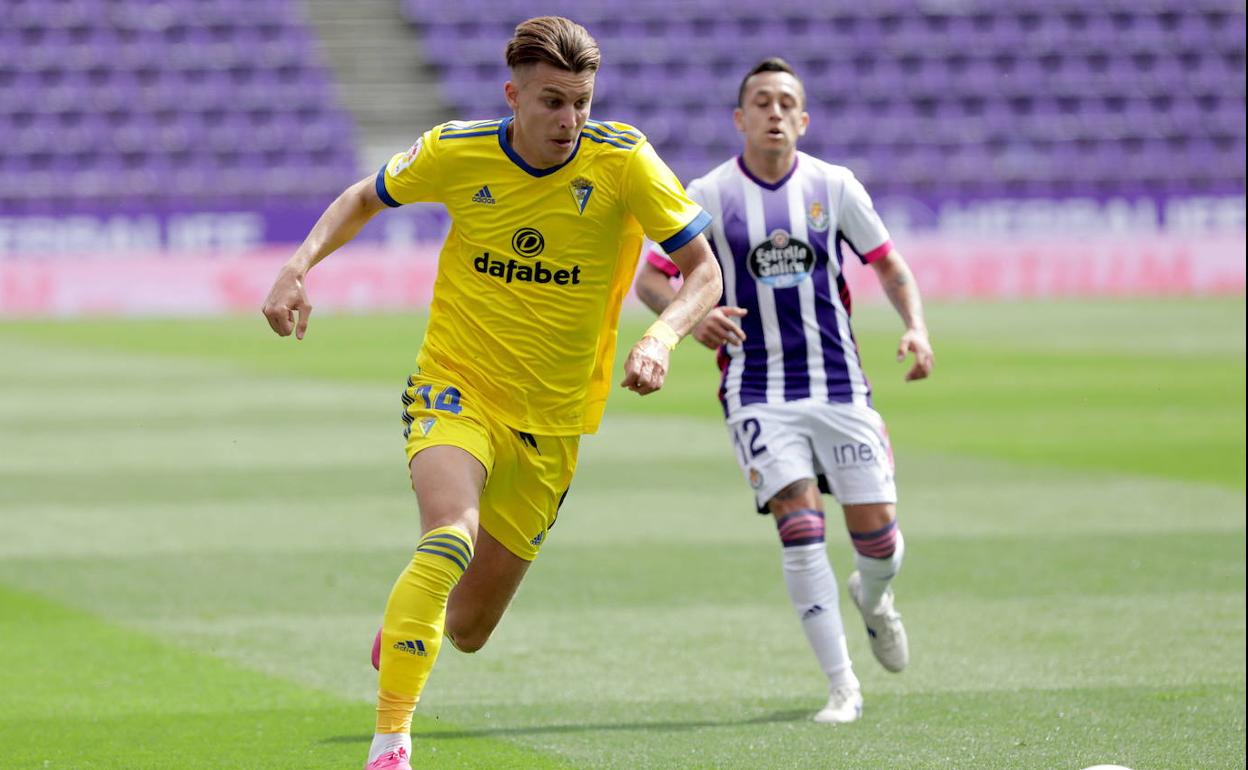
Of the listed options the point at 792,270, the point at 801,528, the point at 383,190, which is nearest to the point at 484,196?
the point at 383,190

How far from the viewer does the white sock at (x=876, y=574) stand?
6852 mm

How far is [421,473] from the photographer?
16.9 ft

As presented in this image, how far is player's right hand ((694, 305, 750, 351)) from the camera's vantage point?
6152 millimetres

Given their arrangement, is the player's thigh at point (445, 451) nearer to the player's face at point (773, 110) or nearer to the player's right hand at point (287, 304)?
the player's right hand at point (287, 304)

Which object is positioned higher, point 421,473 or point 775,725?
point 421,473

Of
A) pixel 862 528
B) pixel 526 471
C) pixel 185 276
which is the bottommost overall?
pixel 185 276

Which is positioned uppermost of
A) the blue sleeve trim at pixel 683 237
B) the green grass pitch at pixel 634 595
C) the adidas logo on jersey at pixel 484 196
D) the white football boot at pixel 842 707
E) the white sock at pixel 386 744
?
the adidas logo on jersey at pixel 484 196

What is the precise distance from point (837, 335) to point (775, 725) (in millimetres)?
1549

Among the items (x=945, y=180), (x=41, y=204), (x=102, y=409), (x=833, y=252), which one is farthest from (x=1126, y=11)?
(x=833, y=252)

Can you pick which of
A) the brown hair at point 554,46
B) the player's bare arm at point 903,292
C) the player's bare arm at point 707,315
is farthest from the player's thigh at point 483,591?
the player's bare arm at point 903,292

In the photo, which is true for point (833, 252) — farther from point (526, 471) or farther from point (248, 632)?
point (248, 632)

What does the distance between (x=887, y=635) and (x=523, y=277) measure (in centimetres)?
232

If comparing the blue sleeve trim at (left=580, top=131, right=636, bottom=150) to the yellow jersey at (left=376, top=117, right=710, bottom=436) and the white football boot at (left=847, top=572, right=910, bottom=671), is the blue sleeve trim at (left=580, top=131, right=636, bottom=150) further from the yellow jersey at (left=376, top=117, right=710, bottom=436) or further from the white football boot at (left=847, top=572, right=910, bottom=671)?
the white football boot at (left=847, top=572, right=910, bottom=671)

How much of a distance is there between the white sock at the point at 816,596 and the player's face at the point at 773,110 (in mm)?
1528
